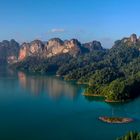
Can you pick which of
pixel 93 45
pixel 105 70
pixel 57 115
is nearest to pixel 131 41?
pixel 93 45

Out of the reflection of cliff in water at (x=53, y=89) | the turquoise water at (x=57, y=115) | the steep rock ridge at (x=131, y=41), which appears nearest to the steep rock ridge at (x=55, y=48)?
the steep rock ridge at (x=131, y=41)

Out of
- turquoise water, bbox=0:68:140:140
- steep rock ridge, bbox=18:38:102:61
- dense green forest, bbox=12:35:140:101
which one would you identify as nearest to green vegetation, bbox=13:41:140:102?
dense green forest, bbox=12:35:140:101

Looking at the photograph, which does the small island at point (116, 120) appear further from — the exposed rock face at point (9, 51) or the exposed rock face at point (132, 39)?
the exposed rock face at point (9, 51)

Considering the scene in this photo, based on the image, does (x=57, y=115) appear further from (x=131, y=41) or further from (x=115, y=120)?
(x=131, y=41)

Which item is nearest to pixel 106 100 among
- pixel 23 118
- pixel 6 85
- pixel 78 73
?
pixel 23 118

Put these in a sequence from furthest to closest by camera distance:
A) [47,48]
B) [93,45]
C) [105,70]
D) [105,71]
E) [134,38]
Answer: [93,45]
[47,48]
[134,38]
[105,70]
[105,71]

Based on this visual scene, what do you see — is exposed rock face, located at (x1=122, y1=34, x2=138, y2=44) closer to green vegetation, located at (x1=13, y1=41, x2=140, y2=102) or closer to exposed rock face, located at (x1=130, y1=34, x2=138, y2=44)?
exposed rock face, located at (x1=130, y1=34, x2=138, y2=44)
